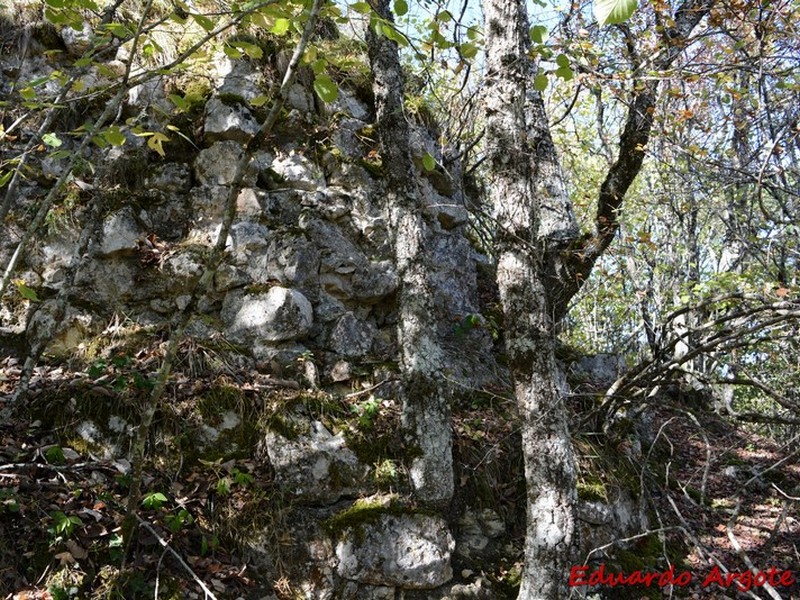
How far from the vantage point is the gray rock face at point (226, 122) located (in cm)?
560

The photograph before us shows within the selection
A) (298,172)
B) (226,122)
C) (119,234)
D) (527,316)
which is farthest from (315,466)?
(226,122)

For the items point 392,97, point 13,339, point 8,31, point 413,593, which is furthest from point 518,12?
point 8,31

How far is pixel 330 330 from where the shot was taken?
5336 mm

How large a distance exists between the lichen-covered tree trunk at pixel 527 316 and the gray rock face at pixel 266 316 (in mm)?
2247

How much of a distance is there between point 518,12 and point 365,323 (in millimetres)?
3063

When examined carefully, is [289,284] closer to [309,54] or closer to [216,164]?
[216,164]

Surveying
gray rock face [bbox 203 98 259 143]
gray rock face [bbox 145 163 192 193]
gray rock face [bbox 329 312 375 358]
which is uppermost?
gray rock face [bbox 203 98 259 143]

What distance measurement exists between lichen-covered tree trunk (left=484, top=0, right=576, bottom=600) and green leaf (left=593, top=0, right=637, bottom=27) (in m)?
2.08

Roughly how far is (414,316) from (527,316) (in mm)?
1287

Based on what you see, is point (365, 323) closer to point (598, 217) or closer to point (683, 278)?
point (598, 217)

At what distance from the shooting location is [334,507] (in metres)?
4.24

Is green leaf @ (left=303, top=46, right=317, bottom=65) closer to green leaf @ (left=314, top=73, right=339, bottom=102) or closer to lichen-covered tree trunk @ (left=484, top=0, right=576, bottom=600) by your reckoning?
green leaf @ (left=314, top=73, right=339, bottom=102)

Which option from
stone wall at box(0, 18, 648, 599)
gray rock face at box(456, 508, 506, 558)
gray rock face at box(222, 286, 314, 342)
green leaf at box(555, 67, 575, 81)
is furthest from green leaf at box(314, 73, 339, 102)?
gray rock face at box(456, 508, 506, 558)

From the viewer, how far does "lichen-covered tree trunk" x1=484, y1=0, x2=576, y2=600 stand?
3225 mm
